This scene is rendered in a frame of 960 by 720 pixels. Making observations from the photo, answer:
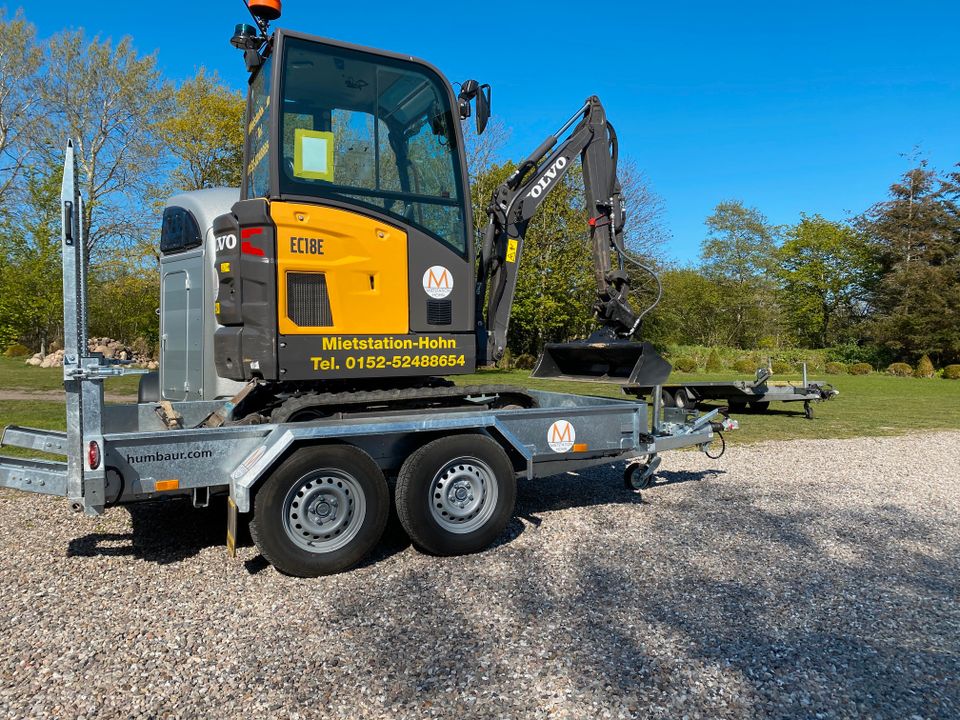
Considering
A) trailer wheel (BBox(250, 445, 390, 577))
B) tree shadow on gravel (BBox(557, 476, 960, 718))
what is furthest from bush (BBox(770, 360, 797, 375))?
trailer wheel (BBox(250, 445, 390, 577))

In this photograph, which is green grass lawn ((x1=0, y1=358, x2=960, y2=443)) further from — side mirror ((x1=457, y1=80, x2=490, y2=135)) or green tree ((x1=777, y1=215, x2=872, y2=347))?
green tree ((x1=777, y1=215, x2=872, y2=347))

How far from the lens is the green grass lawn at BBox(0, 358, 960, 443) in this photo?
39.3 feet

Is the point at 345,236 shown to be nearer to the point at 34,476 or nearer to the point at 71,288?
the point at 71,288

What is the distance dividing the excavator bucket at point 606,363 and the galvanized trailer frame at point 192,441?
3.70 feet

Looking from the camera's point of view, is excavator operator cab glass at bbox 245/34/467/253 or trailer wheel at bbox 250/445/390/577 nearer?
trailer wheel at bbox 250/445/390/577

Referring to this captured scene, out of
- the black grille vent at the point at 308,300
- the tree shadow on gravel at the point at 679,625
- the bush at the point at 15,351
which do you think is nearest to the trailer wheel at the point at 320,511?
the tree shadow on gravel at the point at 679,625

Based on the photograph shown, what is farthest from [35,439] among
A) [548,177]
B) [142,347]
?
[142,347]

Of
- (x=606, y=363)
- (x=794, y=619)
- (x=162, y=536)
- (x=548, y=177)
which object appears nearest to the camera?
(x=794, y=619)

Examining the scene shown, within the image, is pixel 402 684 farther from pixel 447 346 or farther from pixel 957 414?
pixel 957 414

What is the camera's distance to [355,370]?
17.1 ft

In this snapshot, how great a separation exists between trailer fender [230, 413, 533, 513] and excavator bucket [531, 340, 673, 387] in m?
2.26

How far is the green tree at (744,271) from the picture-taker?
5050 centimetres

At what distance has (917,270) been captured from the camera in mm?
37500

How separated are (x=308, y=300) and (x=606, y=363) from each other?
386 cm
